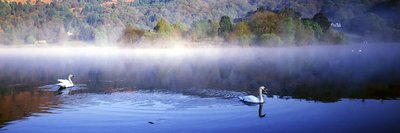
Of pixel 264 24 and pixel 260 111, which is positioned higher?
pixel 264 24

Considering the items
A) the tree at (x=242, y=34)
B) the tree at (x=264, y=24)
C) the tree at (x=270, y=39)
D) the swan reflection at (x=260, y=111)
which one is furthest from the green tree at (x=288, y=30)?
the swan reflection at (x=260, y=111)

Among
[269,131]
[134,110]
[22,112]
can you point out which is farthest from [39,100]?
[269,131]

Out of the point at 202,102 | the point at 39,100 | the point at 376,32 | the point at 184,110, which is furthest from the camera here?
the point at 376,32

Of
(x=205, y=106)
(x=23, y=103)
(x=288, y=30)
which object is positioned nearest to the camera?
(x=205, y=106)

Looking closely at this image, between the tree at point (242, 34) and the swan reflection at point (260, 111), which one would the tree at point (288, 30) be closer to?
the tree at point (242, 34)

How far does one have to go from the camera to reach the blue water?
839 inches

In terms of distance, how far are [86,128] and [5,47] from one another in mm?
189429

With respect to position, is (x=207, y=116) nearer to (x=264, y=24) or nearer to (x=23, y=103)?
(x=23, y=103)

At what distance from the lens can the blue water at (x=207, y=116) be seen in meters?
21.3

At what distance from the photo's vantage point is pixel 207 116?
23609 mm

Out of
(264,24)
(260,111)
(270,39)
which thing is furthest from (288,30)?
(260,111)

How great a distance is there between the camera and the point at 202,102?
28094 mm

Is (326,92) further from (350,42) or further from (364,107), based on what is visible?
(350,42)

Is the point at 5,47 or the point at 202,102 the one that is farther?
the point at 5,47
